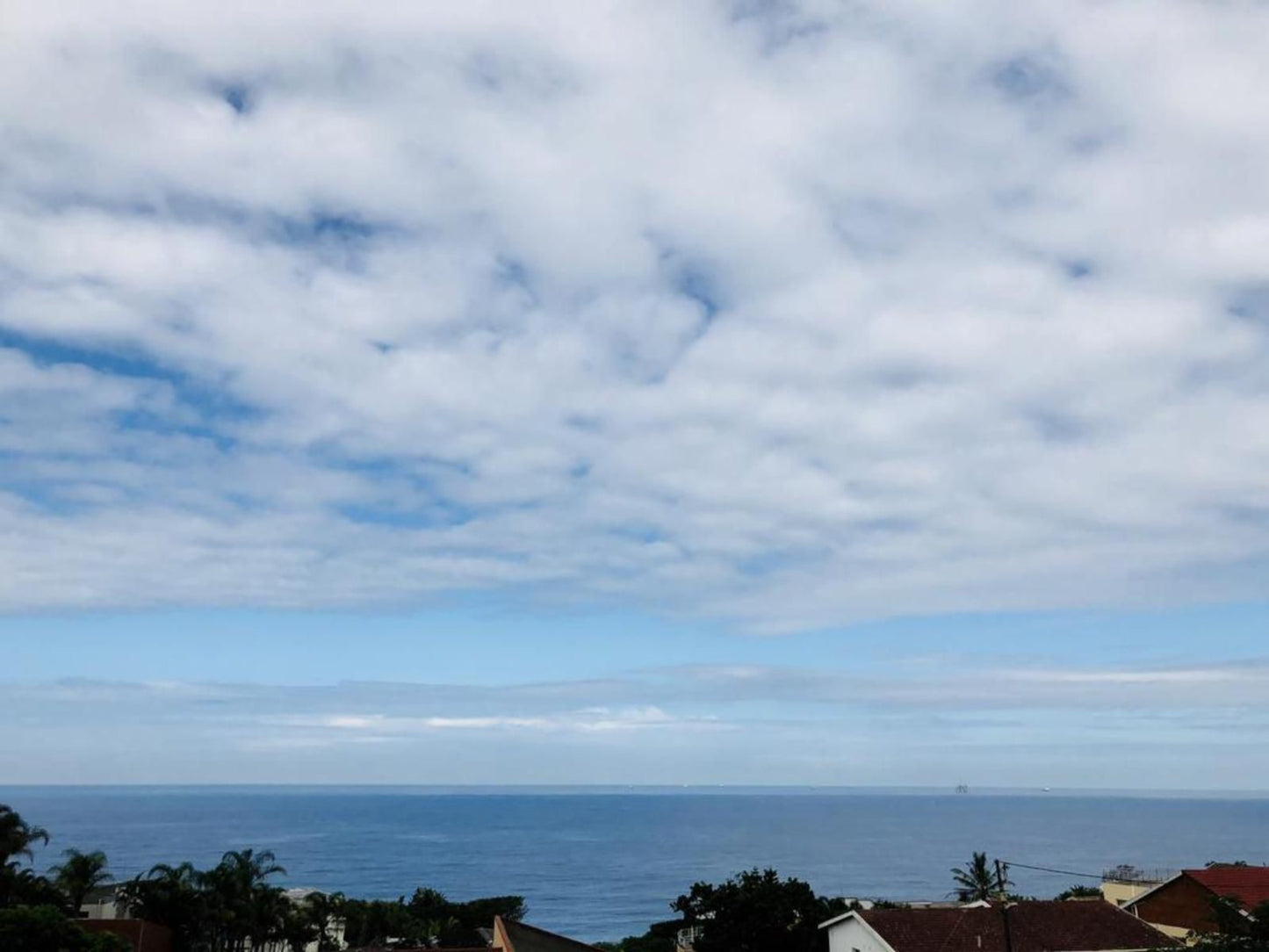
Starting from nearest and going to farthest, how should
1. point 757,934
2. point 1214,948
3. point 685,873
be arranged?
point 1214,948, point 757,934, point 685,873

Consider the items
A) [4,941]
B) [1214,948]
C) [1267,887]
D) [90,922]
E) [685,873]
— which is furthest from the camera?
[685,873]

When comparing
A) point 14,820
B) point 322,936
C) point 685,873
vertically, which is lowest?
point 685,873

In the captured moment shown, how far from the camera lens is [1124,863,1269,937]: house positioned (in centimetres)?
5388

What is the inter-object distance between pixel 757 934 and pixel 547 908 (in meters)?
96.9

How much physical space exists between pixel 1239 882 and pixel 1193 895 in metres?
2.37

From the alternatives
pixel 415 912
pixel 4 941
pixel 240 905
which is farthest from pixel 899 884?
pixel 4 941

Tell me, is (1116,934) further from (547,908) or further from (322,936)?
(547,908)

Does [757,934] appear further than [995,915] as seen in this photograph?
Yes

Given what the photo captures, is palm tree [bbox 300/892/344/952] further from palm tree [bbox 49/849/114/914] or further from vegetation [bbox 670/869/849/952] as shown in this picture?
vegetation [bbox 670/869/849/952]

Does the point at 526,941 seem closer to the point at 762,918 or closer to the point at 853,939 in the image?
the point at 853,939

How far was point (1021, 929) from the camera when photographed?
4947cm

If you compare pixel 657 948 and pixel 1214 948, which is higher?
pixel 1214 948

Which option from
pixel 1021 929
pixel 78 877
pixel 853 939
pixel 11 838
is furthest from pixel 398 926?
pixel 1021 929

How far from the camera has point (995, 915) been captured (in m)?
50.5
